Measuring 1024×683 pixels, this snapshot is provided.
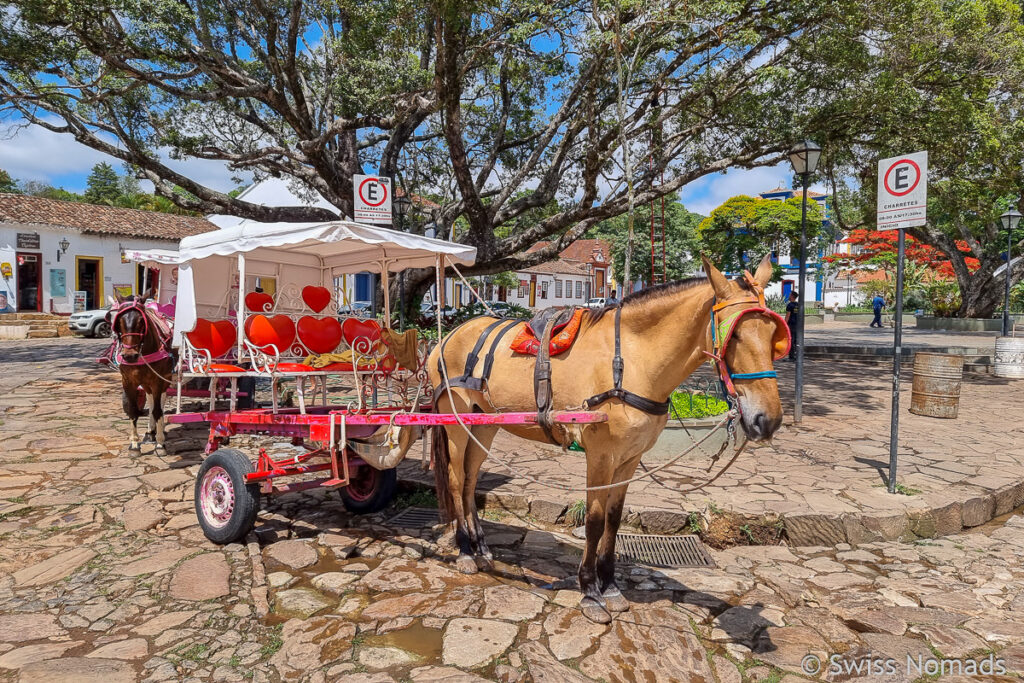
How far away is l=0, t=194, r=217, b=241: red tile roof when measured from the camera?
26438 millimetres

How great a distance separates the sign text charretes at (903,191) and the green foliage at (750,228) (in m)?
17.4

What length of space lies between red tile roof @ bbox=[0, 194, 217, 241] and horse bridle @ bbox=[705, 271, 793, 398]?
25935 millimetres

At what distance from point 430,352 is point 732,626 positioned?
287 centimetres

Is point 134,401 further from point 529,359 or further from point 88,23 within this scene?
point 88,23

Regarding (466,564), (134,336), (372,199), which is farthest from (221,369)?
(372,199)

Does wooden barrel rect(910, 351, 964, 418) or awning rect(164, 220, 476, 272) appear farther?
wooden barrel rect(910, 351, 964, 418)

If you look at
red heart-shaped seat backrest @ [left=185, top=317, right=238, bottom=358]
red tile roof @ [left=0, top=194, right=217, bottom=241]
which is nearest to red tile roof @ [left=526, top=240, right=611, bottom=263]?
red tile roof @ [left=0, top=194, right=217, bottom=241]

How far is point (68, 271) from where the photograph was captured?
27.4 metres

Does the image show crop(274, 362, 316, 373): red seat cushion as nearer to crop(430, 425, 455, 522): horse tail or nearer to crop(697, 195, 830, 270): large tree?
crop(430, 425, 455, 522): horse tail

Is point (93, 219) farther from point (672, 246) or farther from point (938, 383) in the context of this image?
point (672, 246)

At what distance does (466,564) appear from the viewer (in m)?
4.32

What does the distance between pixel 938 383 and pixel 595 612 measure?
8.27 metres

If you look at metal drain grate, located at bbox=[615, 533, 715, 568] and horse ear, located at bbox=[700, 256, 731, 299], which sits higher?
horse ear, located at bbox=[700, 256, 731, 299]

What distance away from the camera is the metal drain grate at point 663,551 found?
4.57 m
